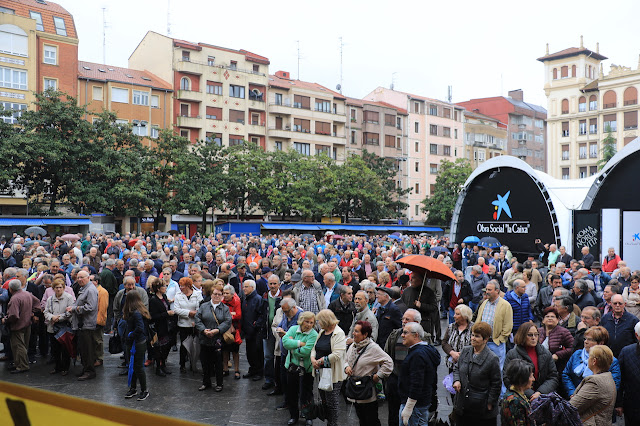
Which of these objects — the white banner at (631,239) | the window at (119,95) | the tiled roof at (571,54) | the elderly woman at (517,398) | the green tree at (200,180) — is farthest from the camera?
the tiled roof at (571,54)

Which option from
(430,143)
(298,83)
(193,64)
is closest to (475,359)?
(193,64)

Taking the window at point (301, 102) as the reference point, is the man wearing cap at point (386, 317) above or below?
below

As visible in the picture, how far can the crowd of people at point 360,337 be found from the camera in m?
5.38

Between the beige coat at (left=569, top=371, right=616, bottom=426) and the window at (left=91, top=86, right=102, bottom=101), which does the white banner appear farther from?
the window at (left=91, top=86, right=102, bottom=101)

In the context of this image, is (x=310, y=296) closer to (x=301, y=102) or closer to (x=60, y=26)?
(x=60, y=26)

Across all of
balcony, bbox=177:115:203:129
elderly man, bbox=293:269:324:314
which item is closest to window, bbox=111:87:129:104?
balcony, bbox=177:115:203:129

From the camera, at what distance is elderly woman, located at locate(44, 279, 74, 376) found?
920 centimetres

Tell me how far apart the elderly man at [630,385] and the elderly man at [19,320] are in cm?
926

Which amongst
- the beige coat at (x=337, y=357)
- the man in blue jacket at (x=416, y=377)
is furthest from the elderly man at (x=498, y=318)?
the beige coat at (x=337, y=357)

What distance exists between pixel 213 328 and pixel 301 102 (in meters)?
51.6

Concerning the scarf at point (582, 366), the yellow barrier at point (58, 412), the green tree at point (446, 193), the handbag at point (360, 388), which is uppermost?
the green tree at point (446, 193)

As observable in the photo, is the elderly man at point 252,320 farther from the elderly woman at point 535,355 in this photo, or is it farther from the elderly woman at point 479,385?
the elderly woman at point 535,355

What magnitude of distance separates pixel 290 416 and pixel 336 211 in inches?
1762

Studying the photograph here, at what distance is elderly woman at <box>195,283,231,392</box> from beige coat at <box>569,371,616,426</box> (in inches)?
205
